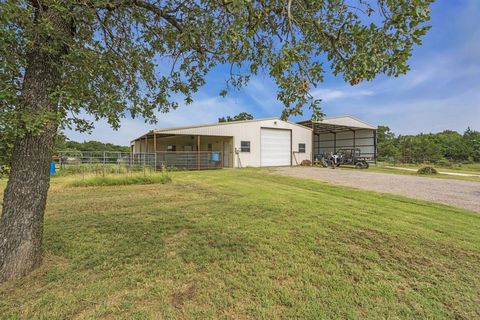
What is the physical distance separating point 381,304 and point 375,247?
4.15ft

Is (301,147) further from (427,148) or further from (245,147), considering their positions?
(427,148)

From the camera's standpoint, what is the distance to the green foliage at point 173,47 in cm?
183

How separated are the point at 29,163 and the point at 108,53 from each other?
1578 millimetres

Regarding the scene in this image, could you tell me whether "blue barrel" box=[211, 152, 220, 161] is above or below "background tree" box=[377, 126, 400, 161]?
below

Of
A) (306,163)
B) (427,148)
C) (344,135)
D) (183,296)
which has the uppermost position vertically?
(344,135)

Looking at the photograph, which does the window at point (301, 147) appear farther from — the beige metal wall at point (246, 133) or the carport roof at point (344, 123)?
the carport roof at point (344, 123)

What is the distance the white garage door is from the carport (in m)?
2.92

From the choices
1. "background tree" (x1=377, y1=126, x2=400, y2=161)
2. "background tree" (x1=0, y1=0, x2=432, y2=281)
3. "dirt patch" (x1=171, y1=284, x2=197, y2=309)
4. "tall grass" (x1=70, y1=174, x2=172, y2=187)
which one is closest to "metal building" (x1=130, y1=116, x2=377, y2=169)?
"tall grass" (x1=70, y1=174, x2=172, y2=187)

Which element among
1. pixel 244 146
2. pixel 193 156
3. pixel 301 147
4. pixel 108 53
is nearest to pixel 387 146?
pixel 301 147

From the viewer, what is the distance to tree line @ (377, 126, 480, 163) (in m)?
35.5

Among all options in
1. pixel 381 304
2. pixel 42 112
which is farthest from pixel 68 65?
pixel 381 304

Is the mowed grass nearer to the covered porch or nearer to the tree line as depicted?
the covered porch

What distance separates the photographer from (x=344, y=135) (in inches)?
987

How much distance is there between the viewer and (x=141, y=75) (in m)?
3.46
